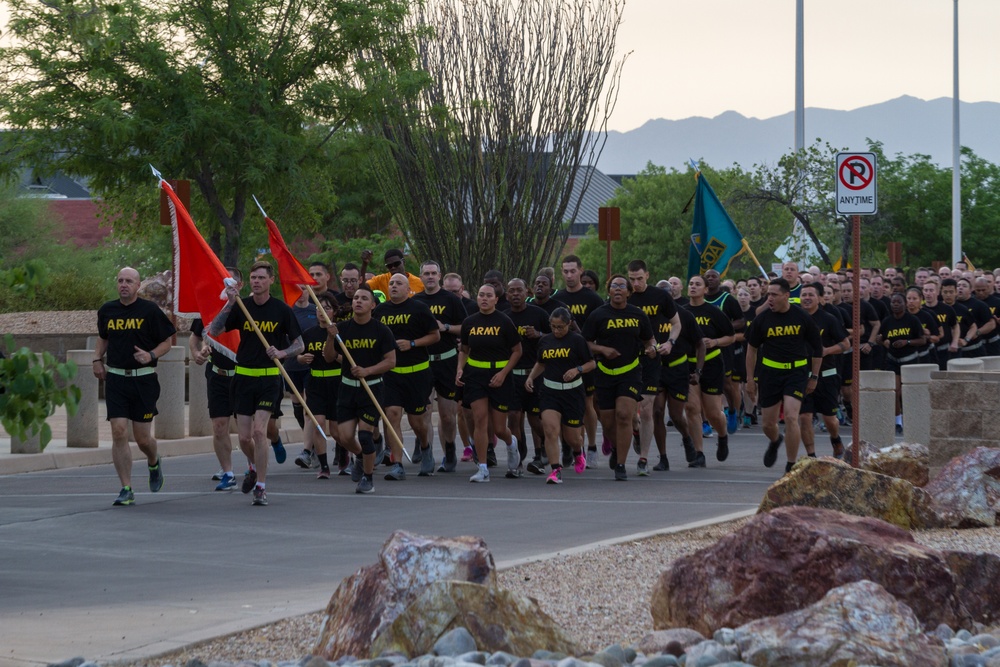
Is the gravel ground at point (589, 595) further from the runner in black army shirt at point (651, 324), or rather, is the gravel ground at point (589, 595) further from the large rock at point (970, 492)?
the runner in black army shirt at point (651, 324)

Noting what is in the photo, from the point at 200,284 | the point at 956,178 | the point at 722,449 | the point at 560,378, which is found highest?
the point at 956,178

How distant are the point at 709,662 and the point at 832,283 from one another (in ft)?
49.4

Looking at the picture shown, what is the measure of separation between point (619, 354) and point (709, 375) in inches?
105

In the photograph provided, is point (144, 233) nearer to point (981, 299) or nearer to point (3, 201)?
point (981, 299)

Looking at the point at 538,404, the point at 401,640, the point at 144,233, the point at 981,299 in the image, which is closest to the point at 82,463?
the point at 538,404

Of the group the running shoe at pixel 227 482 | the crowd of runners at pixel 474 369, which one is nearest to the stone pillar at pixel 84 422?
the crowd of runners at pixel 474 369

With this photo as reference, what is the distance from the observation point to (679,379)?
16.2 m

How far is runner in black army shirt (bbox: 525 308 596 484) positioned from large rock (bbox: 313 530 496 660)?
7742mm

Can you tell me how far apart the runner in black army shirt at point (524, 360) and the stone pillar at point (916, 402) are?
3.52 meters

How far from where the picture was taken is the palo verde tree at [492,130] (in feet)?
87.9

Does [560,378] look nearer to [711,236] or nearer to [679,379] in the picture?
[679,379]

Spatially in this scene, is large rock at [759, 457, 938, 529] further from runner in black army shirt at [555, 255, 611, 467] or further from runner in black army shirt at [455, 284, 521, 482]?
runner in black army shirt at [555, 255, 611, 467]

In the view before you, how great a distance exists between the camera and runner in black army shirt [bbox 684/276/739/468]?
16.6m

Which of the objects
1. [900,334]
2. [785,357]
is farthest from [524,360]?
[900,334]
